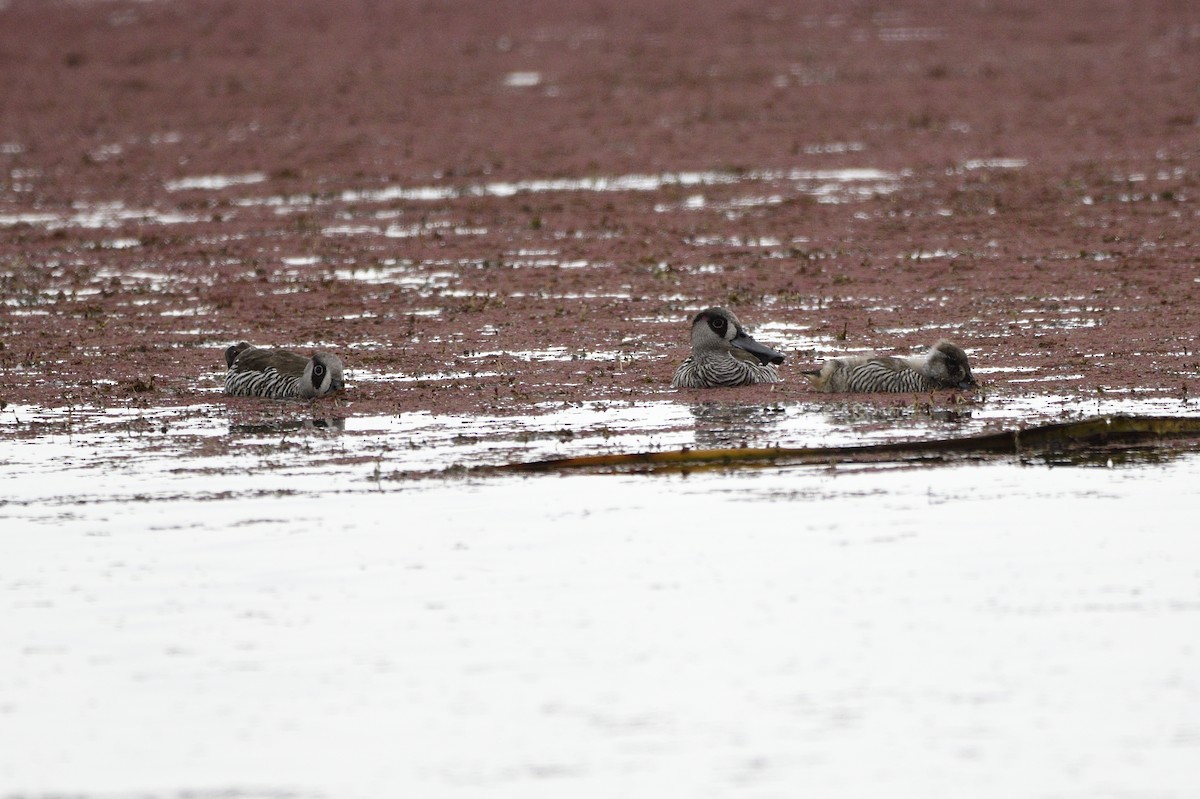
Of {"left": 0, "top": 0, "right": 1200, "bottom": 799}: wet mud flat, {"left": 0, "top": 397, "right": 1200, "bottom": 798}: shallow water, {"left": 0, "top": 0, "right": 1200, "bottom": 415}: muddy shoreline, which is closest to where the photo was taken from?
{"left": 0, "top": 397, "right": 1200, "bottom": 798}: shallow water

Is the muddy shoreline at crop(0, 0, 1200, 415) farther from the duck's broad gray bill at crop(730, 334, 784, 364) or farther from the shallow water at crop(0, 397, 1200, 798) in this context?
the shallow water at crop(0, 397, 1200, 798)

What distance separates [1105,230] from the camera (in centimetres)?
1786

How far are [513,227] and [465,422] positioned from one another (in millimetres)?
→ 8628

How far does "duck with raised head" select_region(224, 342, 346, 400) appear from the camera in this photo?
460 inches

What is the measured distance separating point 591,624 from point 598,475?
2.32 metres

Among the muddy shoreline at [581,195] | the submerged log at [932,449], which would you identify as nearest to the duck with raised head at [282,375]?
the muddy shoreline at [581,195]

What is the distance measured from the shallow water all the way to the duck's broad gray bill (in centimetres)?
164

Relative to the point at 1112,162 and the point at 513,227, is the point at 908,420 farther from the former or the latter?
the point at 1112,162

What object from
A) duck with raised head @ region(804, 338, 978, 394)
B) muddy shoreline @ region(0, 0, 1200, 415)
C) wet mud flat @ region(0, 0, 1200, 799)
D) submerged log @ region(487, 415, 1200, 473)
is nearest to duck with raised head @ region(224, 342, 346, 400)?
wet mud flat @ region(0, 0, 1200, 799)

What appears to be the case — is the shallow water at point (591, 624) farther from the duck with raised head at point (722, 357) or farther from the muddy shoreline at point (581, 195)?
the muddy shoreline at point (581, 195)

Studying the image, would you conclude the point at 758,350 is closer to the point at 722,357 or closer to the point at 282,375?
the point at 722,357

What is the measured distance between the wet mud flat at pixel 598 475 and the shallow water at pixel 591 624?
2cm

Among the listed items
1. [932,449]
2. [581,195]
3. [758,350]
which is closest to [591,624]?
[932,449]

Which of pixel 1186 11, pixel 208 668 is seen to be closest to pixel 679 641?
pixel 208 668
